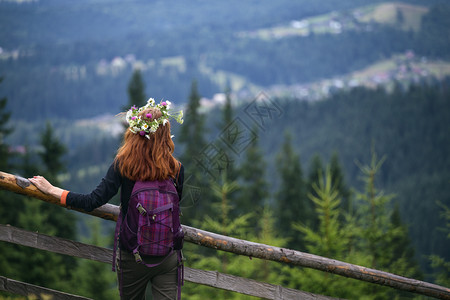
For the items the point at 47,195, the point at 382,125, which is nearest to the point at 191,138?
the point at 47,195

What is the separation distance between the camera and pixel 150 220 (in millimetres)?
3094

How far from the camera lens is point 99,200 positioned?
3.13m

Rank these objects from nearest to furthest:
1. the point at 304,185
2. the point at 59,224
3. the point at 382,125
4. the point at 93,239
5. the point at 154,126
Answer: the point at 154,126, the point at 93,239, the point at 59,224, the point at 304,185, the point at 382,125

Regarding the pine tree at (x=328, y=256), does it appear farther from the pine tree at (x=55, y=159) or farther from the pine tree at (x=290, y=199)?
the pine tree at (x=290, y=199)

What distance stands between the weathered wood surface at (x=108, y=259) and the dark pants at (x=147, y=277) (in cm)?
56

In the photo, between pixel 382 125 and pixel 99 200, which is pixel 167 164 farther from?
pixel 382 125

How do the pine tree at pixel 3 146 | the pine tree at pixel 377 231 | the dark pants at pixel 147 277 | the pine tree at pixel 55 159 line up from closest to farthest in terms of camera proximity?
the dark pants at pixel 147 277, the pine tree at pixel 377 231, the pine tree at pixel 55 159, the pine tree at pixel 3 146

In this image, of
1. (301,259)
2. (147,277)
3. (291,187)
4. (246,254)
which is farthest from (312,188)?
(147,277)

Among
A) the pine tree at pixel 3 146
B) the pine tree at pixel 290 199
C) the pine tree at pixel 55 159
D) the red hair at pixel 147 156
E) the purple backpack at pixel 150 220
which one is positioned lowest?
the pine tree at pixel 290 199

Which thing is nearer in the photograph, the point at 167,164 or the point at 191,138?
the point at 167,164

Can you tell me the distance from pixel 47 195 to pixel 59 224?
107 feet

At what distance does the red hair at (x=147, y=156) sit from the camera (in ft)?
10.1

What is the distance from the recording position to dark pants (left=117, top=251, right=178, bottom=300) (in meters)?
3.18

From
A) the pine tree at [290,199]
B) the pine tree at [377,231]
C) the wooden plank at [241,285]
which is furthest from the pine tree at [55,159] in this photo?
the wooden plank at [241,285]
